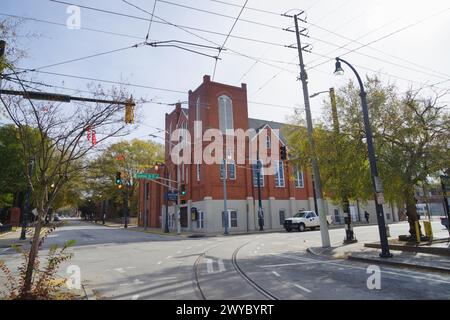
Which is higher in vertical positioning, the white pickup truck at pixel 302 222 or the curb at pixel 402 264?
the white pickup truck at pixel 302 222

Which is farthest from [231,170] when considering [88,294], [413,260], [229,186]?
[88,294]

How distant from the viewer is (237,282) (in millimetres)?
8703

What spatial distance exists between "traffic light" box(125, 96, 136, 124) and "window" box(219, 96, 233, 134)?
2758 cm

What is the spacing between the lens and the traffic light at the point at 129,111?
9.37 metres

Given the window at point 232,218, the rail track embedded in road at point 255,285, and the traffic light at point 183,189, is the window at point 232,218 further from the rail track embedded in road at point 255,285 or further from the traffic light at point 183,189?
the rail track embedded in road at point 255,285

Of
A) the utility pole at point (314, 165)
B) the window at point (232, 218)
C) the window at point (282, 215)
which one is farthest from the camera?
the window at point (282, 215)

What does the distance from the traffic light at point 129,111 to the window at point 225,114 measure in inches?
1086

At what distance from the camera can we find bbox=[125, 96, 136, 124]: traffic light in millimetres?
9367

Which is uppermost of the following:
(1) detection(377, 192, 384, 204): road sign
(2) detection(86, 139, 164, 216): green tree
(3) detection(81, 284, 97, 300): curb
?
(2) detection(86, 139, 164, 216): green tree

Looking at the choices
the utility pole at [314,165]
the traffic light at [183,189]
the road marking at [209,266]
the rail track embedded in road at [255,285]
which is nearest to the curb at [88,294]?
the rail track embedded in road at [255,285]

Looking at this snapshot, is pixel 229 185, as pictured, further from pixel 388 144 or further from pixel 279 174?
pixel 388 144

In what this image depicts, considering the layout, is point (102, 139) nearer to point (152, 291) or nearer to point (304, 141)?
point (152, 291)

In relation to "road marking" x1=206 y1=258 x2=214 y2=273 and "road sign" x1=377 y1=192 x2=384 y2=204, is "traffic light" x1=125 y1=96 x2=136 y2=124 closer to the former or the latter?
"road marking" x1=206 y1=258 x2=214 y2=273

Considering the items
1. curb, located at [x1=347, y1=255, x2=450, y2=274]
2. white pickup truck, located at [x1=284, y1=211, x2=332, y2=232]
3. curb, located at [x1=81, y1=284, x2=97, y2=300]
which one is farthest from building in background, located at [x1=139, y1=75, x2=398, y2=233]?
curb, located at [x1=81, y1=284, x2=97, y2=300]
